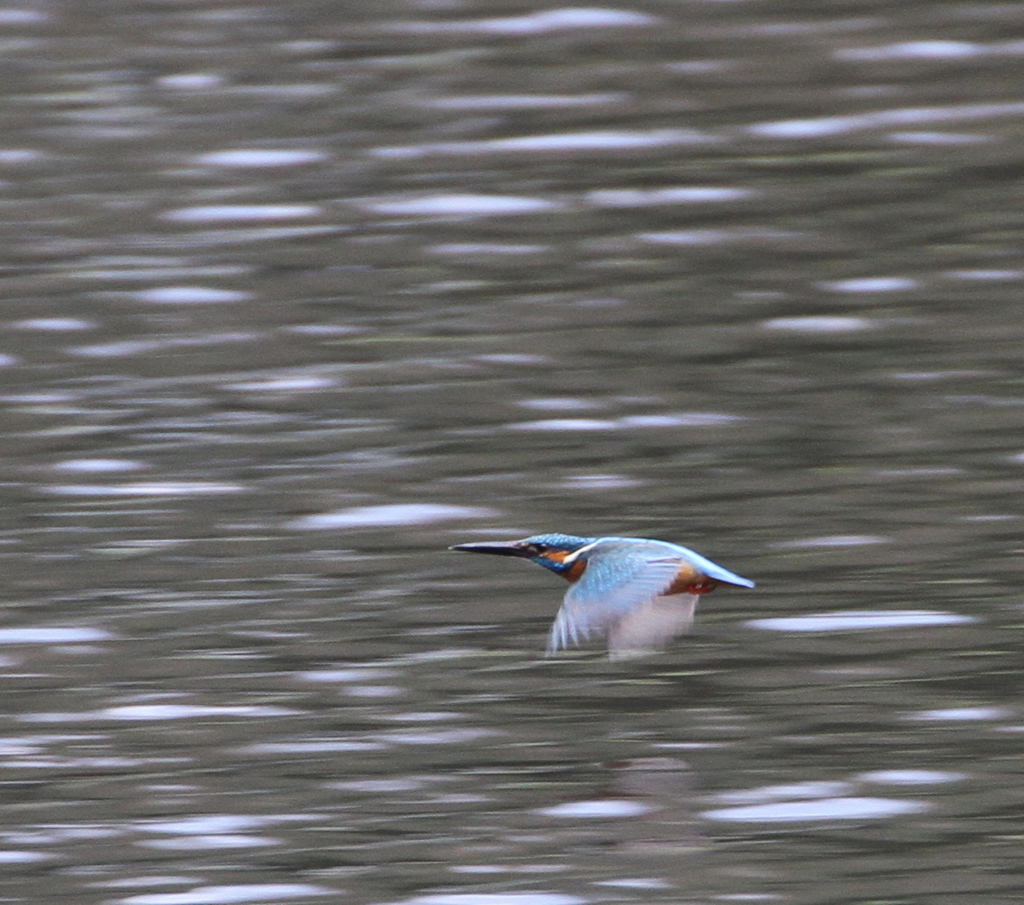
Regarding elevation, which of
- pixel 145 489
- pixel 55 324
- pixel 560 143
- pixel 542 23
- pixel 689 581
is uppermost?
pixel 542 23

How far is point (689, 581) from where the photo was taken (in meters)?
4.95

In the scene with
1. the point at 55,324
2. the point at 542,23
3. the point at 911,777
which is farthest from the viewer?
the point at 542,23

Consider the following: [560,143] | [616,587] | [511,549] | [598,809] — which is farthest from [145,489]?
[560,143]

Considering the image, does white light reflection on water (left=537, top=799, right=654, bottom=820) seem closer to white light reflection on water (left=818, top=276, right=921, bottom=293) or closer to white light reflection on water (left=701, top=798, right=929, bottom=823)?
white light reflection on water (left=701, top=798, right=929, bottom=823)

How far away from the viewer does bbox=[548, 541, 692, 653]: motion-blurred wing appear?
488 centimetres

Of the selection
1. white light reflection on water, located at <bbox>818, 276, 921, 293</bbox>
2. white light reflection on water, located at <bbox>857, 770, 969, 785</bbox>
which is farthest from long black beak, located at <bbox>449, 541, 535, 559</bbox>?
white light reflection on water, located at <bbox>818, 276, 921, 293</bbox>

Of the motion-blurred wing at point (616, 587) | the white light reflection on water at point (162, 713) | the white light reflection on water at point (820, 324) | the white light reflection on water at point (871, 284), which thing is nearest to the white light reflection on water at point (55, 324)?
the white light reflection on water at point (820, 324)

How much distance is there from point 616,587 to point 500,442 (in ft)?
6.44

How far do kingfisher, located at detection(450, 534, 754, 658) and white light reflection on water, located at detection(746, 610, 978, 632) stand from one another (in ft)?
1.30

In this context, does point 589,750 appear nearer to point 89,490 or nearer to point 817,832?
point 817,832

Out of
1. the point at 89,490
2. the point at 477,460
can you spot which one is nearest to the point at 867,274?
the point at 477,460

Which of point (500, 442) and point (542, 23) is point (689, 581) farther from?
point (542, 23)

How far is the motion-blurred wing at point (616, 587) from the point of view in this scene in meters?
4.88

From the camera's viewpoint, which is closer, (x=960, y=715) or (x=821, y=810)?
(x=821, y=810)
